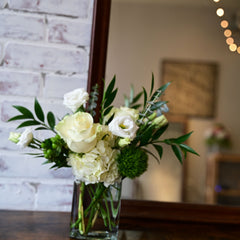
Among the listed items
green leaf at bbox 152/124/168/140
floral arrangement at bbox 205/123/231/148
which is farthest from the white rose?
floral arrangement at bbox 205/123/231/148

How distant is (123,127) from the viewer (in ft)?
2.52

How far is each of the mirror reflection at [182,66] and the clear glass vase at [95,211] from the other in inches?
13.8

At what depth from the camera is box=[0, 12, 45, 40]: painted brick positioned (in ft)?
3.59

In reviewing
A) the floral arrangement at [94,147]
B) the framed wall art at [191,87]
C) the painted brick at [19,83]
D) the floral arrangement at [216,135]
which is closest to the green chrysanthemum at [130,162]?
the floral arrangement at [94,147]

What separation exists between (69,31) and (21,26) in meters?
0.16

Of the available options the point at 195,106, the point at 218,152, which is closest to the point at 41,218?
the point at 195,106

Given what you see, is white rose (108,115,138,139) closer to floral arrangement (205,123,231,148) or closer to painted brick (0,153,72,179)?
painted brick (0,153,72,179)

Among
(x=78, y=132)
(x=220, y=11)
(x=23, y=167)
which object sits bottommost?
(x=23, y=167)

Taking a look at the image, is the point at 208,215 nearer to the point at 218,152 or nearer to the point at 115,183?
the point at 115,183

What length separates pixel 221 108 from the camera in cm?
186

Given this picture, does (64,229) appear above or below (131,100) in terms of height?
below

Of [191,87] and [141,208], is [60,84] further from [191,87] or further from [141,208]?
[191,87]

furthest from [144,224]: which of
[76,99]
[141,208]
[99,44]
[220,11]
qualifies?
[220,11]

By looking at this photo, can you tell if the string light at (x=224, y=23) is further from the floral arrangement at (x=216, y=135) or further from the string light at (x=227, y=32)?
the floral arrangement at (x=216, y=135)
